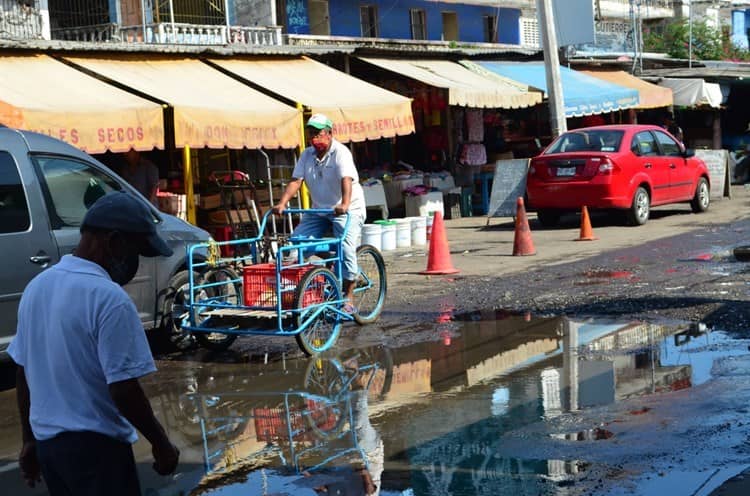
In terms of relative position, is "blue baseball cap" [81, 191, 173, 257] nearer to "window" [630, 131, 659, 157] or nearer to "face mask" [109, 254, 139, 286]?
"face mask" [109, 254, 139, 286]

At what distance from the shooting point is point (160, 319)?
30.9ft

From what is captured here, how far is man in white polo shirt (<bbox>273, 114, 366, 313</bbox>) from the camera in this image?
9.82 metres

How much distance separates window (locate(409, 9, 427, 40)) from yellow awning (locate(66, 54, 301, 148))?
2084 cm

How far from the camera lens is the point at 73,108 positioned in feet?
46.2

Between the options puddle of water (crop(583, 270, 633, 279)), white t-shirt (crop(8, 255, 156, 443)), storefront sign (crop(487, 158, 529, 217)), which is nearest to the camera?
white t-shirt (crop(8, 255, 156, 443))

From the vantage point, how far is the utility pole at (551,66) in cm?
2269

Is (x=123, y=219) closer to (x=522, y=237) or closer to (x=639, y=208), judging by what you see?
(x=522, y=237)

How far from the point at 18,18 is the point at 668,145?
12671 mm

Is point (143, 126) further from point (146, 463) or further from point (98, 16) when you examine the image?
point (98, 16)

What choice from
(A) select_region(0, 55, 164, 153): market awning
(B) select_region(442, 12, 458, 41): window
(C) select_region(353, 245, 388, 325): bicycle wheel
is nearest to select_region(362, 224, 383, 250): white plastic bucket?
(A) select_region(0, 55, 164, 153): market awning

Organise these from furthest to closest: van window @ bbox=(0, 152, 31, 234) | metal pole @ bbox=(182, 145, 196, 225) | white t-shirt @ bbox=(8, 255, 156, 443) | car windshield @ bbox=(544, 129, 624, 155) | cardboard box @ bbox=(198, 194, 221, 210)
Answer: car windshield @ bbox=(544, 129, 624, 155) → cardboard box @ bbox=(198, 194, 221, 210) → metal pole @ bbox=(182, 145, 196, 225) → van window @ bbox=(0, 152, 31, 234) → white t-shirt @ bbox=(8, 255, 156, 443)

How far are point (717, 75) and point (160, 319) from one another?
26568 millimetres

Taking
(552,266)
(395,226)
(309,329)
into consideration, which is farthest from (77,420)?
(395,226)

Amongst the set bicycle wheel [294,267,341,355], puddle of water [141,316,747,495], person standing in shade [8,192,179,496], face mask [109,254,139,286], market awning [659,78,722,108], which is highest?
market awning [659,78,722,108]
